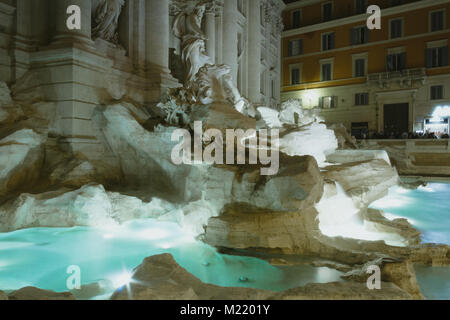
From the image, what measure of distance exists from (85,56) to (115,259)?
468cm

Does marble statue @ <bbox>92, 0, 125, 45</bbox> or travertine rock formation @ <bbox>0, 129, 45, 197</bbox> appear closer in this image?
travertine rock formation @ <bbox>0, 129, 45, 197</bbox>

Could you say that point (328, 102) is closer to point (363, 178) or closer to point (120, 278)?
point (363, 178)

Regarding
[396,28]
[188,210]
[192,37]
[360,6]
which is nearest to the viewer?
[188,210]

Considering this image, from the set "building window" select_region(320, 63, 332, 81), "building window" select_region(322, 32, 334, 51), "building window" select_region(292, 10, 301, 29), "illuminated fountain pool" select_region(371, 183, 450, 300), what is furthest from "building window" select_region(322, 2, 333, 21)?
"illuminated fountain pool" select_region(371, 183, 450, 300)

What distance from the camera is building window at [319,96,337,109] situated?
80.5 feet

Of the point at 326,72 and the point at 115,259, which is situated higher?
the point at 326,72

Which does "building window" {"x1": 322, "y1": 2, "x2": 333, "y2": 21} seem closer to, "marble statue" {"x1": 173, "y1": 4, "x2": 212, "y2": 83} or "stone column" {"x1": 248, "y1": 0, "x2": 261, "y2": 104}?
"stone column" {"x1": 248, "y1": 0, "x2": 261, "y2": 104}

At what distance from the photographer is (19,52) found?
275 inches

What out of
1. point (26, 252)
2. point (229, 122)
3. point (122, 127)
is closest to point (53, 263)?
point (26, 252)

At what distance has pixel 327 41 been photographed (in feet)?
81.5

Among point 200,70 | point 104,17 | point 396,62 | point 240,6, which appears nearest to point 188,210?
point 200,70

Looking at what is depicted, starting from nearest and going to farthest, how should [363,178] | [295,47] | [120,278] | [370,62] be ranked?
[120,278] < [363,178] < [370,62] < [295,47]

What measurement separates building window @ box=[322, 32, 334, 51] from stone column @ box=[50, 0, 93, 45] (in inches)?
823
